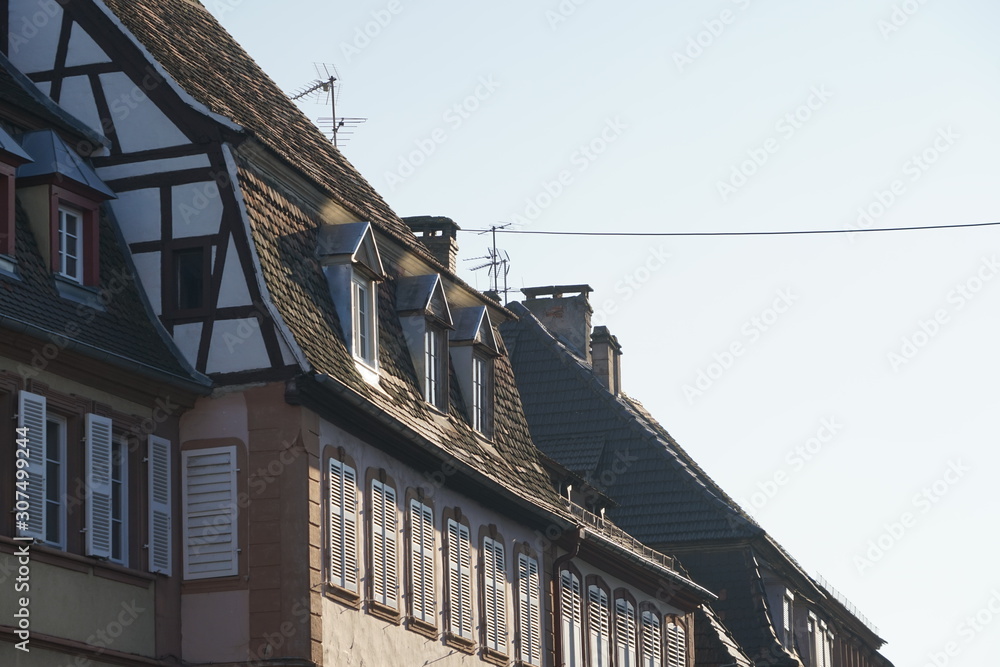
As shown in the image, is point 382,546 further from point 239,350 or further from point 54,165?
point 54,165

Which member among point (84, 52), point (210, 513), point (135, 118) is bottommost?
point (210, 513)

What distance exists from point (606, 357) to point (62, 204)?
25.5m

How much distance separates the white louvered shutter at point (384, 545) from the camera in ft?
79.3

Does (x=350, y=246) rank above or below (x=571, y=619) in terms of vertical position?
above

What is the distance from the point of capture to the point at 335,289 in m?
24.5

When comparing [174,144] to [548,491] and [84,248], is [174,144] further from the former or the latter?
[548,491]

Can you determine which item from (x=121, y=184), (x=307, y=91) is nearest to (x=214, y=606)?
(x=121, y=184)

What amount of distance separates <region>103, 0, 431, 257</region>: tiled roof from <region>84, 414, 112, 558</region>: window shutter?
4091mm

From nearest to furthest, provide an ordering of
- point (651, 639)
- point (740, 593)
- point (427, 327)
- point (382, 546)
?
point (382, 546), point (427, 327), point (651, 639), point (740, 593)

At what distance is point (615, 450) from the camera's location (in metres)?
44.5

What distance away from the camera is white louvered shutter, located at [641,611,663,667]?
35219 millimetres

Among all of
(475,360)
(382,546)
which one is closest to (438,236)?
(475,360)

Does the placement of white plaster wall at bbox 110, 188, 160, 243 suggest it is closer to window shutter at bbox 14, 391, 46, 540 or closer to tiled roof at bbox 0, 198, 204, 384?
tiled roof at bbox 0, 198, 204, 384

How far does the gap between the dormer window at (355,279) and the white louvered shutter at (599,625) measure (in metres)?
8.98
